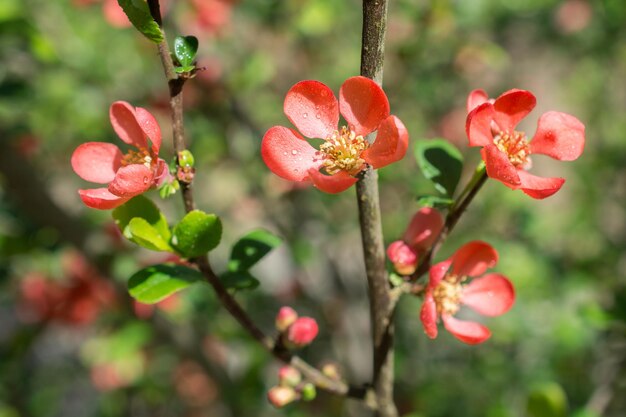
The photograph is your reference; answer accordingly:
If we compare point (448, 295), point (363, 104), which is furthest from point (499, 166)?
point (448, 295)

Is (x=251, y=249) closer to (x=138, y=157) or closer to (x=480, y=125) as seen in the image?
(x=138, y=157)

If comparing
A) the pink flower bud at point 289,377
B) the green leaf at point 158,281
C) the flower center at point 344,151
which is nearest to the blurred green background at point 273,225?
the pink flower bud at point 289,377

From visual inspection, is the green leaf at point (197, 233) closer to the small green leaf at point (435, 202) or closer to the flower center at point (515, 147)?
the small green leaf at point (435, 202)

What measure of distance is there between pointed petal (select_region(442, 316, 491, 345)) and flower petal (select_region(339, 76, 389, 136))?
0.88 ft

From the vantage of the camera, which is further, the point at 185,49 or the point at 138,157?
the point at 138,157

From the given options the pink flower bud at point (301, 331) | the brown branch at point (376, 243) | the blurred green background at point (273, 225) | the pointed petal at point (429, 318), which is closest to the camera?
the brown branch at point (376, 243)

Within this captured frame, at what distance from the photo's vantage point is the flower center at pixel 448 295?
83 cm

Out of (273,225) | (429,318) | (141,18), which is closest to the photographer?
(141,18)

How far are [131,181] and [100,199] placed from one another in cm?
4

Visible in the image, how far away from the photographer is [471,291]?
872 millimetres

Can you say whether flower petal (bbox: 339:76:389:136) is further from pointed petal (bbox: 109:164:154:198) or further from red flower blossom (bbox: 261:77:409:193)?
pointed petal (bbox: 109:164:154:198)

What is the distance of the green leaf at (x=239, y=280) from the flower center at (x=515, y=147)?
0.35 m

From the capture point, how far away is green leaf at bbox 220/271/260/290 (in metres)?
0.78

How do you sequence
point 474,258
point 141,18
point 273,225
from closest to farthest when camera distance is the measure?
point 141,18, point 474,258, point 273,225
